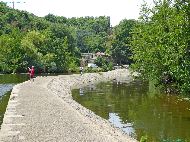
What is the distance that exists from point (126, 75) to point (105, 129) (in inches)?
2605

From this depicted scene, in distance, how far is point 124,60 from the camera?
12444cm

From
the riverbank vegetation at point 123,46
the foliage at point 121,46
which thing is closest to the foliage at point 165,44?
the riverbank vegetation at point 123,46

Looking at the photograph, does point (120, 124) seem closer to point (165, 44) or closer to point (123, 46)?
point (165, 44)

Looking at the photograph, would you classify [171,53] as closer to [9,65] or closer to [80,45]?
[9,65]

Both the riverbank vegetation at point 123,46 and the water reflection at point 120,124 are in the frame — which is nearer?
the water reflection at point 120,124

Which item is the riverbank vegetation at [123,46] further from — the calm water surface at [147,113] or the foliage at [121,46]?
the calm water surface at [147,113]

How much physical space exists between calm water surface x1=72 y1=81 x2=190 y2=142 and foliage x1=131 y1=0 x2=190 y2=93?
182 centimetres

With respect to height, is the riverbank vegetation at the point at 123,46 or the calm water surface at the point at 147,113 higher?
the riverbank vegetation at the point at 123,46

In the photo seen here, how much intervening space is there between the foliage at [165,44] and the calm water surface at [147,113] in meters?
1.82

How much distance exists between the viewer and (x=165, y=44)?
39094mm

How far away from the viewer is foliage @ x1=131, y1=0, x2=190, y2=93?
3186cm

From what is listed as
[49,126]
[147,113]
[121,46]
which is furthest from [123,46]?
[49,126]

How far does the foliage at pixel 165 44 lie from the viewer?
31.9m

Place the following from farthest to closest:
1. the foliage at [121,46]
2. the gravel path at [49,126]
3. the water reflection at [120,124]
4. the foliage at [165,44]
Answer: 1. the foliage at [121,46]
2. the foliage at [165,44]
3. the water reflection at [120,124]
4. the gravel path at [49,126]
